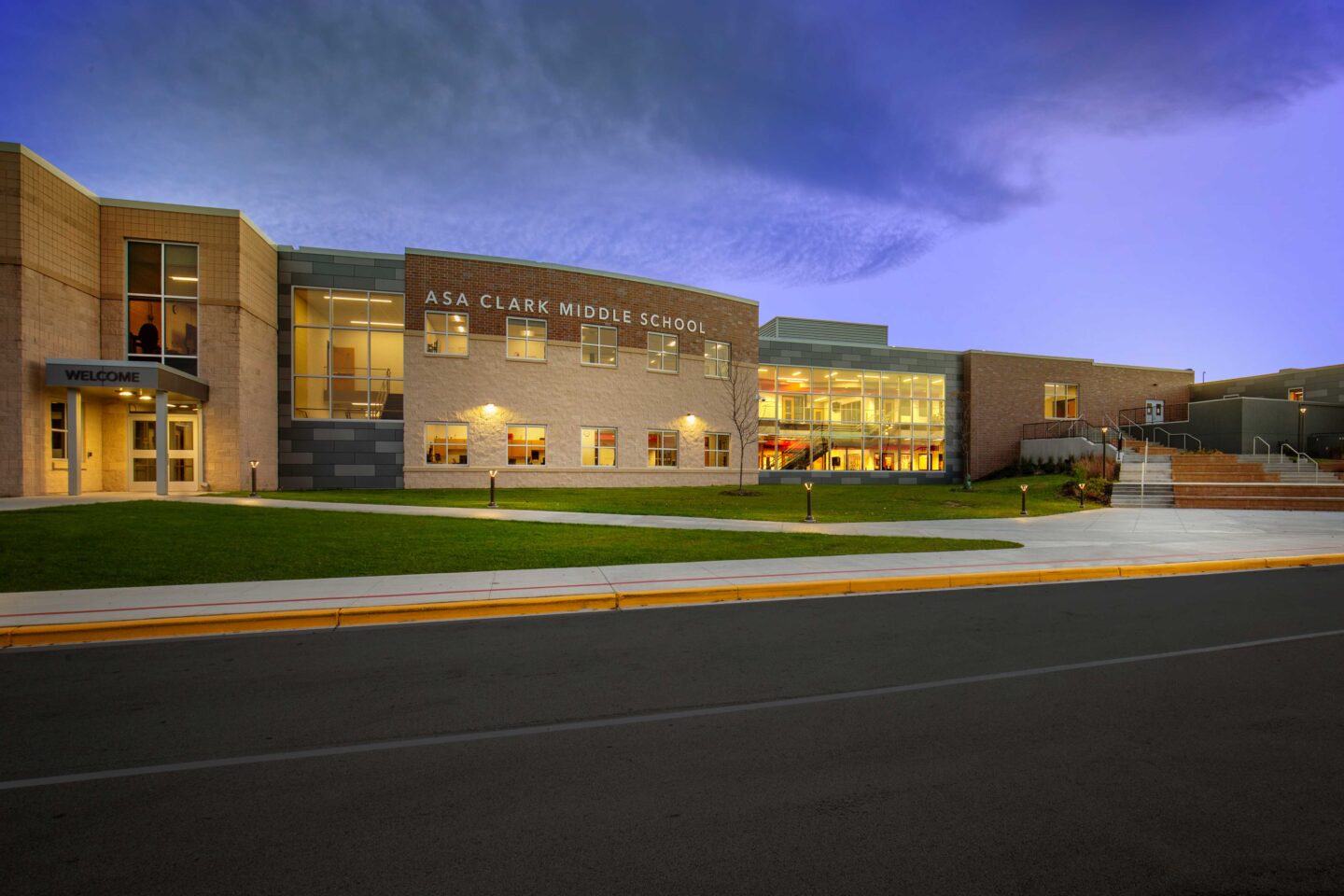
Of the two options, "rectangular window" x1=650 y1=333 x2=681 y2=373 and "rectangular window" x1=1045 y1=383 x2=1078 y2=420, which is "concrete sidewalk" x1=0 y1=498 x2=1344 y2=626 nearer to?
Answer: "rectangular window" x1=650 y1=333 x2=681 y2=373

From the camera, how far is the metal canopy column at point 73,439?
19406 mm

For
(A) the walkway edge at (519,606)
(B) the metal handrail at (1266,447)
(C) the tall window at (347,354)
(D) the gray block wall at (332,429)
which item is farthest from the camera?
(B) the metal handrail at (1266,447)

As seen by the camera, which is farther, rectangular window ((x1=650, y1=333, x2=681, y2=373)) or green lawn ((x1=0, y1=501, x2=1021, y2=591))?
rectangular window ((x1=650, y1=333, x2=681, y2=373))

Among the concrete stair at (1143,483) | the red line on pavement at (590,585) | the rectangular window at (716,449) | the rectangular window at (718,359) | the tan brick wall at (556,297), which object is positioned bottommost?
the red line on pavement at (590,585)

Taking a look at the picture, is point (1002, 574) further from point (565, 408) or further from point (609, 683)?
point (565, 408)

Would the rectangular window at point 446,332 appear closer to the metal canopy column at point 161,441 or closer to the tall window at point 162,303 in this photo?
the tall window at point 162,303

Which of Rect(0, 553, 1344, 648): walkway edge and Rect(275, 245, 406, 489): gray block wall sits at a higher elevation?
Rect(275, 245, 406, 489): gray block wall

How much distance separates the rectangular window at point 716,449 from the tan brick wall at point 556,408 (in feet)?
1.51

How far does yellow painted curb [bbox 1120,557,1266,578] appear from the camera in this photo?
10.3 metres

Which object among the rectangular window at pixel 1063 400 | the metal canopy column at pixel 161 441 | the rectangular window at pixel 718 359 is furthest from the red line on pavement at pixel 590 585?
the rectangular window at pixel 1063 400

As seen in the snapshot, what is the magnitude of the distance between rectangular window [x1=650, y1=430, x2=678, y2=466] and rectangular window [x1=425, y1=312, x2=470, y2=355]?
9.32m

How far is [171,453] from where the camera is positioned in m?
22.7

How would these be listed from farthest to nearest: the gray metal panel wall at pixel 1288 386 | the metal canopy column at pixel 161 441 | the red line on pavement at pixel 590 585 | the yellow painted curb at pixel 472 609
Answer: the gray metal panel wall at pixel 1288 386, the metal canopy column at pixel 161 441, the yellow painted curb at pixel 472 609, the red line on pavement at pixel 590 585

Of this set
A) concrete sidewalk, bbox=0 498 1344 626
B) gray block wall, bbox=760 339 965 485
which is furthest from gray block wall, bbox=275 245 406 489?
gray block wall, bbox=760 339 965 485
